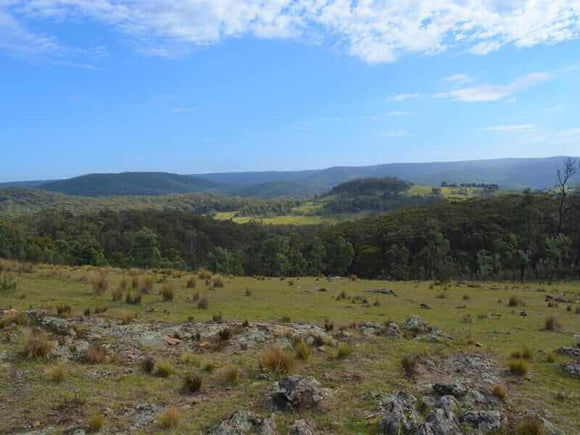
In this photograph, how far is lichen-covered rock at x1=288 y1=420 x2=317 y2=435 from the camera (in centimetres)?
752

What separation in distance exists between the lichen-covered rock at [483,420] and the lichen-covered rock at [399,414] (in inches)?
35.3

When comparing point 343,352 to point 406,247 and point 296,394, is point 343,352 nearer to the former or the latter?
point 296,394

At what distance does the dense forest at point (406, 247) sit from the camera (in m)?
57.3

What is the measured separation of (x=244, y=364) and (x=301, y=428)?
348 centimetres

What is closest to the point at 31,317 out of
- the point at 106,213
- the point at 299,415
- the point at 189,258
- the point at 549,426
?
the point at 299,415

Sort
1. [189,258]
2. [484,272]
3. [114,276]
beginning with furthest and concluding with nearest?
[189,258] → [484,272] → [114,276]

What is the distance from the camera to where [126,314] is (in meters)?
13.7

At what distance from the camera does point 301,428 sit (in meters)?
7.61

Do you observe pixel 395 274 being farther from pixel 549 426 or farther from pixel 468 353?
pixel 549 426

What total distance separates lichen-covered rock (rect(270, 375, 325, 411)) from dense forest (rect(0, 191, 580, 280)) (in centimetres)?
4408

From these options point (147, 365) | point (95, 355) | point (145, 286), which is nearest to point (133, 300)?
point (145, 286)

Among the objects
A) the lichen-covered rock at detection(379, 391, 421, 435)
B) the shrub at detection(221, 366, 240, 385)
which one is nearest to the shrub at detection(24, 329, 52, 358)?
the shrub at detection(221, 366, 240, 385)

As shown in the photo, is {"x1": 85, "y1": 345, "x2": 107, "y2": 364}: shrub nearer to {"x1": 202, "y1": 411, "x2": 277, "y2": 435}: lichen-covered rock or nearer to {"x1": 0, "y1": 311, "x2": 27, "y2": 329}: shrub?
{"x1": 0, "y1": 311, "x2": 27, "y2": 329}: shrub

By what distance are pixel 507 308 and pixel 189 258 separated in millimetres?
89819
